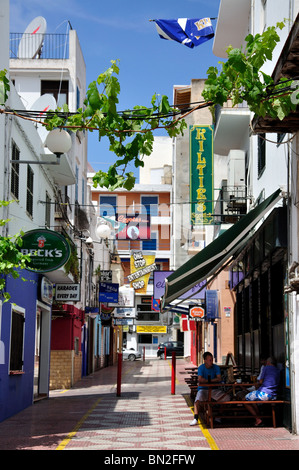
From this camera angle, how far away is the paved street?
10.9 meters

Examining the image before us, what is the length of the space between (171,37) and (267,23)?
217 inches

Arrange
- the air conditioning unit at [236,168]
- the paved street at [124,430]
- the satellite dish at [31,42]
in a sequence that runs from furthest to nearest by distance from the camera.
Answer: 1. the satellite dish at [31,42]
2. the air conditioning unit at [236,168]
3. the paved street at [124,430]

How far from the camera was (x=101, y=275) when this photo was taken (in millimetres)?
40500

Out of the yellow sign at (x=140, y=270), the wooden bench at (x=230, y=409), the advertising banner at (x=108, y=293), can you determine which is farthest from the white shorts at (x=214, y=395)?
the yellow sign at (x=140, y=270)

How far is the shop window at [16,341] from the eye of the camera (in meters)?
15.9

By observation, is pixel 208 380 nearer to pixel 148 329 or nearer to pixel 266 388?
pixel 266 388

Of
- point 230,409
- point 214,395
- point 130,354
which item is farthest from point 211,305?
point 130,354

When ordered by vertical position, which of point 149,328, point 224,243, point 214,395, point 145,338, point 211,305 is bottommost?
point 214,395

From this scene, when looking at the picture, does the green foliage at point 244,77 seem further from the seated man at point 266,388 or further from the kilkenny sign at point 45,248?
the kilkenny sign at point 45,248

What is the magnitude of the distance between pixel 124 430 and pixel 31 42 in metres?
21.3

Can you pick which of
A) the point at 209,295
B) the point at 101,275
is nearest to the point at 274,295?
the point at 209,295

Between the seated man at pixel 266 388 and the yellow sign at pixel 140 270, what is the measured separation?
108 ft

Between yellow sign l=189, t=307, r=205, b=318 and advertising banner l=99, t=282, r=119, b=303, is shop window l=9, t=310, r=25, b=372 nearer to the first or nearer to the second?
yellow sign l=189, t=307, r=205, b=318

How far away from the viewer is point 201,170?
29.4 meters
